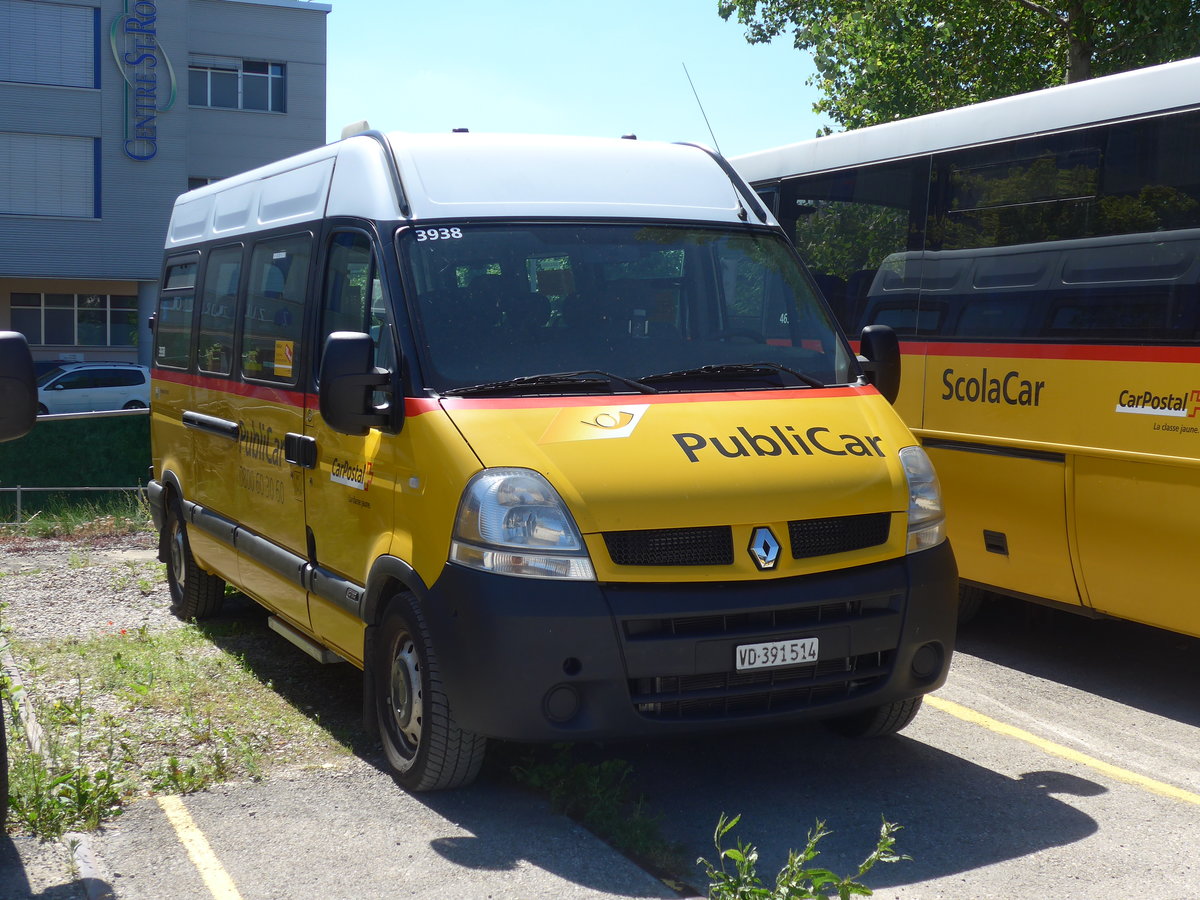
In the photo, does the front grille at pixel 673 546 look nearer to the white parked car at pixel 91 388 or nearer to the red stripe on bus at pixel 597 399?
the red stripe on bus at pixel 597 399

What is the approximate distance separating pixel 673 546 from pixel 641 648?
1.20ft

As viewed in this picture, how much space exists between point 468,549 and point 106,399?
29.5 metres

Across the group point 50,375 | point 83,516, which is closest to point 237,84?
point 50,375

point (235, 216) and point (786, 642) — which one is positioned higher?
point (235, 216)

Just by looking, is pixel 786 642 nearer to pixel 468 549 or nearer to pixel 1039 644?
pixel 468 549

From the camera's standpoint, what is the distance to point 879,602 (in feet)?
16.5

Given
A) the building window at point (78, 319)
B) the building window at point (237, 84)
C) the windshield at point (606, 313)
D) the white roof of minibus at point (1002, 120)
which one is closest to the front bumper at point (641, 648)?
the windshield at point (606, 313)

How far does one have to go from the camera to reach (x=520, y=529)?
4.66 metres

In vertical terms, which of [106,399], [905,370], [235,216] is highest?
[235,216]

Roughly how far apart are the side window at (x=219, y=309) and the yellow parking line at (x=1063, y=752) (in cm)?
407

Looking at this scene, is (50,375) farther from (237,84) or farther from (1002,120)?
(1002,120)

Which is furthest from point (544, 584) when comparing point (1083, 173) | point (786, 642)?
point (1083, 173)

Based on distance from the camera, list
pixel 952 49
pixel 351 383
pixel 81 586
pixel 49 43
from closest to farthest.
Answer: pixel 351 383, pixel 81 586, pixel 952 49, pixel 49 43

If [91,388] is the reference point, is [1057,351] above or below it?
above
